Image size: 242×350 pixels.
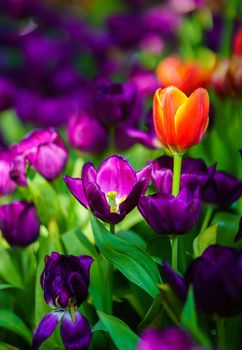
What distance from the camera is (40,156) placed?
3.19 feet

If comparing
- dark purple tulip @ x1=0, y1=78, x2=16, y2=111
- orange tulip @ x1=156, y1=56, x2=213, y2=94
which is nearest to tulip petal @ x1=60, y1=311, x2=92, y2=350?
orange tulip @ x1=156, y1=56, x2=213, y2=94

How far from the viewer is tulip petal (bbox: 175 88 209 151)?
0.76 m

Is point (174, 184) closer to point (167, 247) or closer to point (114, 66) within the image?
point (167, 247)

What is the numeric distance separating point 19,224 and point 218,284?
366 millimetres

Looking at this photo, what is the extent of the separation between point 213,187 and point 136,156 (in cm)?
33

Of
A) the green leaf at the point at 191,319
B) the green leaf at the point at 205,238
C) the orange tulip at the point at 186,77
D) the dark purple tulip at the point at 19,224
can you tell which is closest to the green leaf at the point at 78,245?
the dark purple tulip at the point at 19,224

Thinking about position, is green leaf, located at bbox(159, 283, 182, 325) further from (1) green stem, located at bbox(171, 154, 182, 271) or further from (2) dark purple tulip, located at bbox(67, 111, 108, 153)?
(2) dark purple tulip, located at bbox(67, 111, 108, 153)

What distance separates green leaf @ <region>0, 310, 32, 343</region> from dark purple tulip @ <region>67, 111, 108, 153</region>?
0.39 meters

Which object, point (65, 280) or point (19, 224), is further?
point (19, 224)

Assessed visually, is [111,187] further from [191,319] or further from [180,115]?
[191,319]

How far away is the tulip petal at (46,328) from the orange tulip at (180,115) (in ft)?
0.84

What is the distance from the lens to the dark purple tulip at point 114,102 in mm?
1020

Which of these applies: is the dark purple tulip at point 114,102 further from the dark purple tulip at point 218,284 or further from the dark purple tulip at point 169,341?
the dark purple tulip at point 169,341

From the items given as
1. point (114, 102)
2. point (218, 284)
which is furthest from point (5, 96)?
point (218, 284)
